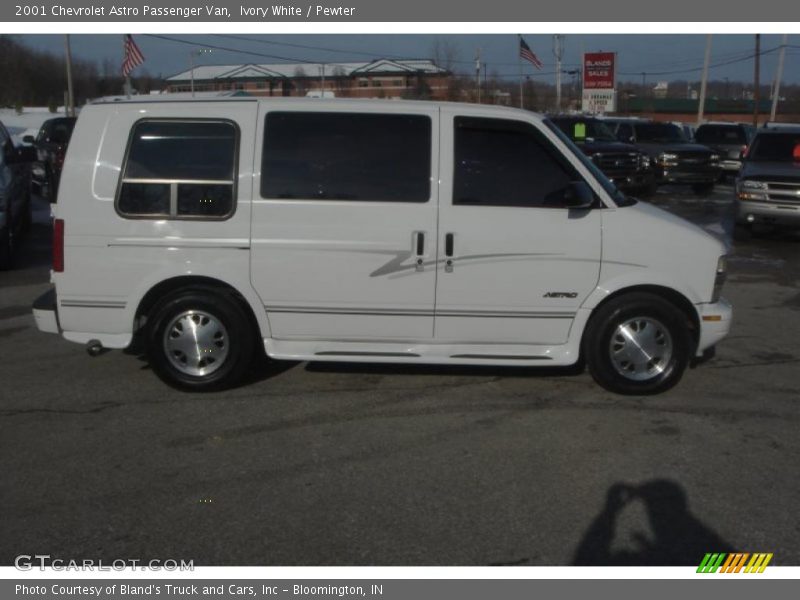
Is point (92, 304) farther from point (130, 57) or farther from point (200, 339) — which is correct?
point (130, 57)

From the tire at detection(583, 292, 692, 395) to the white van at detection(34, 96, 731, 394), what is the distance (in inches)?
0.6

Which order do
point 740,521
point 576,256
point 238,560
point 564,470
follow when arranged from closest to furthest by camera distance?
1. point 238,560
2. point 740,521
3. point 564,470
4. point 576,256

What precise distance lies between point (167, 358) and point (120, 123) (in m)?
1.74

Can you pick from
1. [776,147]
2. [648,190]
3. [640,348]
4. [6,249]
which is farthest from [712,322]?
[648,190]

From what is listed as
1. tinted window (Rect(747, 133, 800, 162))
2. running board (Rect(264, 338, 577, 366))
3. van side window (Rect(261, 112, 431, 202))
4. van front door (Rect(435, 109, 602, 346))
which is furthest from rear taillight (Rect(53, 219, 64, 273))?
tinted window (Rect(747, 133, 800, 162))

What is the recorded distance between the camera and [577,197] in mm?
6086

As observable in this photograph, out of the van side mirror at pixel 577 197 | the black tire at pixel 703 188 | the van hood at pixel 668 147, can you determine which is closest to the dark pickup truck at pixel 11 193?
the van side mirror at pixel 577 197

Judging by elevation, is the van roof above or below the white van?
above

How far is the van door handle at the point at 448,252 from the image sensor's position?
19.9 ft

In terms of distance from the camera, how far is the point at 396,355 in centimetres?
629

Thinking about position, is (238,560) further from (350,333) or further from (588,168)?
(588,168)

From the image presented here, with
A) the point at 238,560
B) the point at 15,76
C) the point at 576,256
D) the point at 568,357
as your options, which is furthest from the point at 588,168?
the point at 15,76

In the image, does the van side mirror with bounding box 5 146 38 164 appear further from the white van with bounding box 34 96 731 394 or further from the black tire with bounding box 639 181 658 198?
the black tire with bounding box 639 181 658 198

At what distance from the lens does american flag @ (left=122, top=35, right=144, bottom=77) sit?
2223cm
